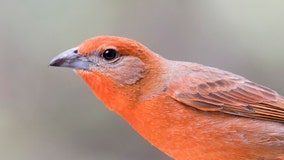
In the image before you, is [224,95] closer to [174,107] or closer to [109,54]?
[174,107]

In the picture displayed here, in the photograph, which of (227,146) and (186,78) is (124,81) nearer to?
(186,78)

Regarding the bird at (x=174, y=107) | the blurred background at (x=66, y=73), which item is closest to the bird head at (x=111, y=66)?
the bird at (x=174, y=107)

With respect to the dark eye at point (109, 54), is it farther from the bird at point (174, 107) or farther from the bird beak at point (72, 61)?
the bird beak at point (72, 61)

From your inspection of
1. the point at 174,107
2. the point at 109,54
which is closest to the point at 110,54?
the point at 109,54

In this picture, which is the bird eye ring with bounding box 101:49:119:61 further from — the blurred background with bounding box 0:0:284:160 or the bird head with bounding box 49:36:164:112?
the blurred background with bounding box 0:0:284:160

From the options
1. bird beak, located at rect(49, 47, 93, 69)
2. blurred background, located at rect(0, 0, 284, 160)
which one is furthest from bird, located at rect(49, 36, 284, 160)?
blurred background, located at rect(0, 0, 284, 160)

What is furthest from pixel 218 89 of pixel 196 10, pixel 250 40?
pixel 196 10
